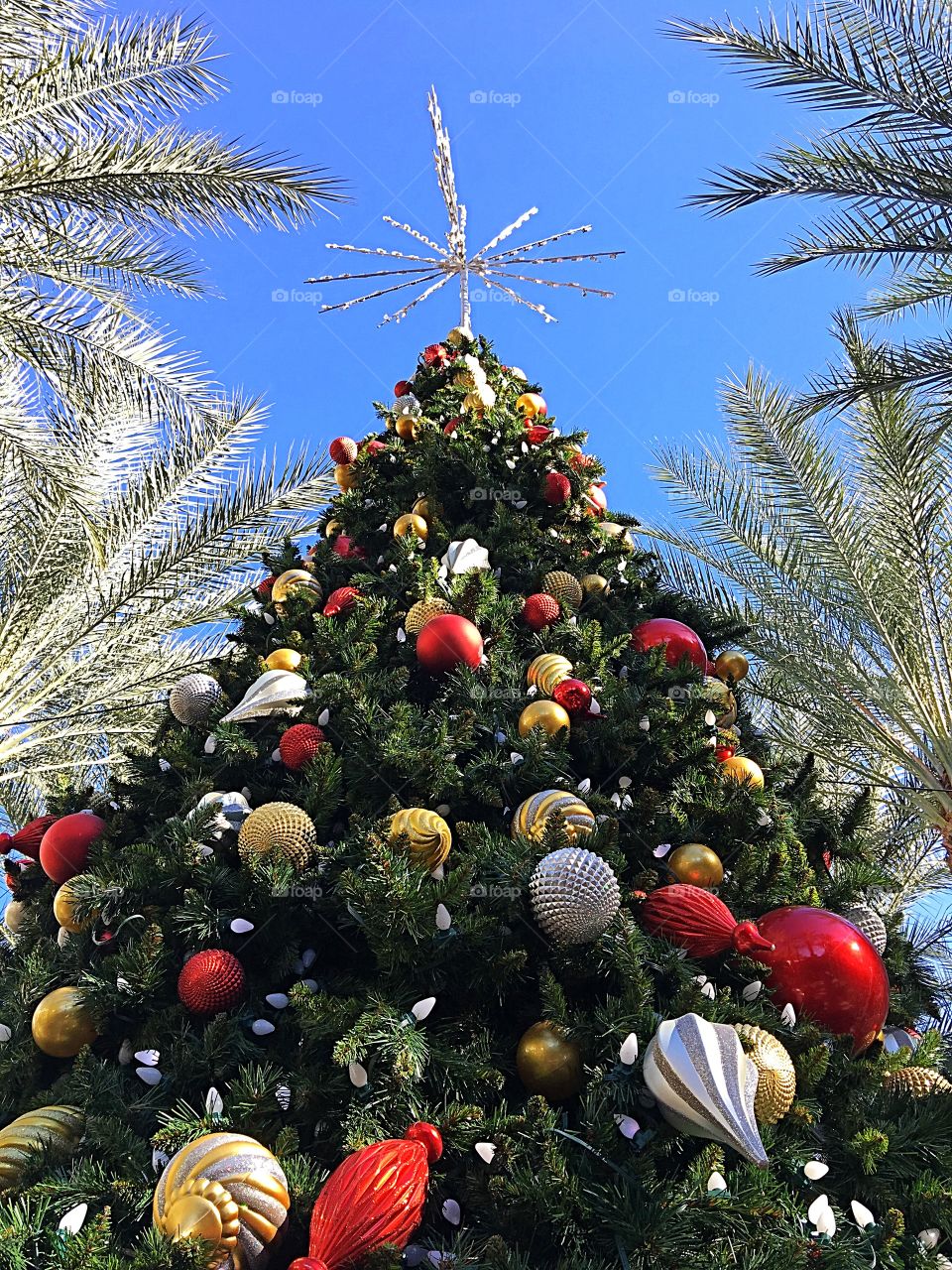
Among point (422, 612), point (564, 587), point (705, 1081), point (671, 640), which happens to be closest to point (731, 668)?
point (671, 640)

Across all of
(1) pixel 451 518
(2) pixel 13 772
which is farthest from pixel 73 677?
(1) pixel 451 518

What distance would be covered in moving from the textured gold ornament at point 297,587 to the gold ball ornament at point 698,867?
202 cm

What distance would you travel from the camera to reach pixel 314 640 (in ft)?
10.9

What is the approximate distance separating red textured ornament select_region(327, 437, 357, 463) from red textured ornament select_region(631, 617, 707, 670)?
95.4 inches

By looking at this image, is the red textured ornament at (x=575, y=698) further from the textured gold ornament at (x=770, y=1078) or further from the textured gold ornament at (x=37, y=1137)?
the textured gold ornament at (x=37, y=1137)

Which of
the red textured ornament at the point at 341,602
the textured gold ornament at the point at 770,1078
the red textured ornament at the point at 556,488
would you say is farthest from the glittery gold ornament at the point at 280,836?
the red textured ornament at the point at 556,488

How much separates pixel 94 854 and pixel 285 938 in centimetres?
92

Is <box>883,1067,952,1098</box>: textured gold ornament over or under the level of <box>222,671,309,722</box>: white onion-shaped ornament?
under

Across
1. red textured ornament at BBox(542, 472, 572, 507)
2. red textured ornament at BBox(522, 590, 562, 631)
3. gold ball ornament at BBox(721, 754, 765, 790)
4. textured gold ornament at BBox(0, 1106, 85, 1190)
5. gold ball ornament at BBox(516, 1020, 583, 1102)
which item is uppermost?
red textured ornament at BBox(542, 472, 572, 507)

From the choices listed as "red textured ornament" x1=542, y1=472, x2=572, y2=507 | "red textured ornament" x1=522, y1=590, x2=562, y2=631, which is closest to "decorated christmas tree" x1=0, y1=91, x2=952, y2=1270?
"red textured ornament" x1=522, y1=590, x2=562, y2=631

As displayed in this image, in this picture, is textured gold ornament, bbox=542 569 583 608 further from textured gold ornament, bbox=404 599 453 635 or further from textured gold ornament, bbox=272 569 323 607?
textured gold ornament, bbox=272 569 323 607

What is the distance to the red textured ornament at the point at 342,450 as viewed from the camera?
5211mm

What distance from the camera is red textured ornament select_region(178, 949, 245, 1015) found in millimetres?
2064

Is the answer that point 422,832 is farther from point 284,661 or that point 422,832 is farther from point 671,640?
point 671,640
